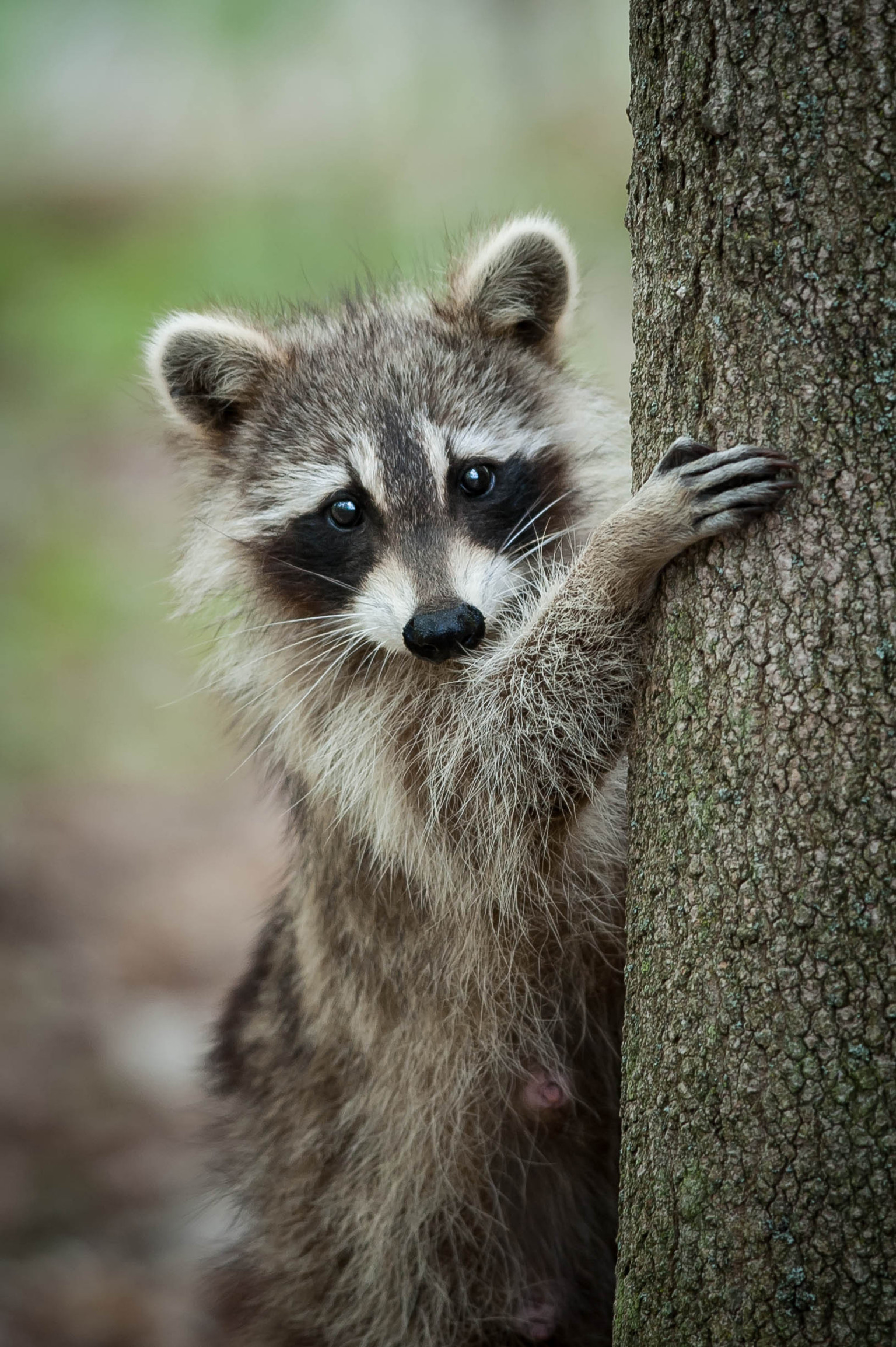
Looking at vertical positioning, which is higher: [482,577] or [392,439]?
[392,439]

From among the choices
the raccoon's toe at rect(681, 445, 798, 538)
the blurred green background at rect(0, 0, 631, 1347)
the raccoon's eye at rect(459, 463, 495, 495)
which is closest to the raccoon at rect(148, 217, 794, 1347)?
the raccoon's eye at rect(459, 463, 495, 495)

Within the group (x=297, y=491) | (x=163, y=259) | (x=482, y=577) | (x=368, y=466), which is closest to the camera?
(x=482, y=577)

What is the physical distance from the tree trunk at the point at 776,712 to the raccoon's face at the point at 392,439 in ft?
2.95

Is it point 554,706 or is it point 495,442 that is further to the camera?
point 495,442

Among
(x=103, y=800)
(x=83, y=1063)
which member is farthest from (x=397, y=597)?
(x=103, y=800)

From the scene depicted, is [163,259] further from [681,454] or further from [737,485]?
[737,485]

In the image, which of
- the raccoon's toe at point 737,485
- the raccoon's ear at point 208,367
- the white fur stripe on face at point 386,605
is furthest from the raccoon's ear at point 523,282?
the raccoon's toe at point 737,485

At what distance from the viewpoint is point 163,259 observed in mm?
9094

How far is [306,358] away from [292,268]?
5.37 meters

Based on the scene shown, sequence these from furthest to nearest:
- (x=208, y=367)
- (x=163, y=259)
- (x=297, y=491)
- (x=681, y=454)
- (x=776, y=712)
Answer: (x=163, y=259) < (x=208, y=367) < (x=297, y=491) < (x=681, y=454) < (x=776, y=712)

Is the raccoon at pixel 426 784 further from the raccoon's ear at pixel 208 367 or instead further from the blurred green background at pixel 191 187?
the blurred green background at pixel 191 187

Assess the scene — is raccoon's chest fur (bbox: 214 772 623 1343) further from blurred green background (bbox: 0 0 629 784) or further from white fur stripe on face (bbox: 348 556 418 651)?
blurred green background (bbox: 0 0 629 784)

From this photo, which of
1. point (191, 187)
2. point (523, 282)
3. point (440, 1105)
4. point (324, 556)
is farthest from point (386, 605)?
point (191, 187)

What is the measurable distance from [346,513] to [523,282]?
0.82 metres
